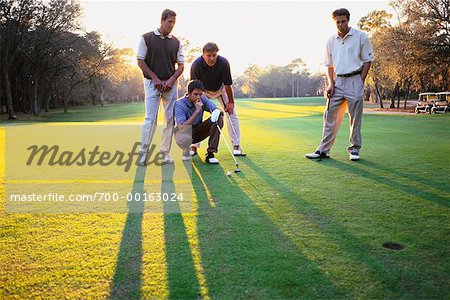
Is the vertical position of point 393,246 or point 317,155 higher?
point 317,155

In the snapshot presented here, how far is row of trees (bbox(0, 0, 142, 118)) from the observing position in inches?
1344

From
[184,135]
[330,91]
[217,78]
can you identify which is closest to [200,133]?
[184,135]

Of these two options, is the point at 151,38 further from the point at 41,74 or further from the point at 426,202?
the point at 41,74

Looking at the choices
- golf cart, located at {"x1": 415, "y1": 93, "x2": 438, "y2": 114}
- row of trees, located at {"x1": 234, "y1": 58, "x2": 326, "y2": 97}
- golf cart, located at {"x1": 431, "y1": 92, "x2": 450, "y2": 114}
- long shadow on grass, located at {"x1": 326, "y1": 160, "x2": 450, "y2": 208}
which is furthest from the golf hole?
row of trees, located at {"x1": 234, "y1": 58, "x2": 326, "y2": 97}

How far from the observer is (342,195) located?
4117mm

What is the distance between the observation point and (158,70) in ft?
21.0

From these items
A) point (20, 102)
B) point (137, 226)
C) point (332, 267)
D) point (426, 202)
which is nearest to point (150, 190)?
point (137, 226)

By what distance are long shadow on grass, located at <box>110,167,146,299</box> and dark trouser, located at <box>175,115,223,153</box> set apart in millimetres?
2706

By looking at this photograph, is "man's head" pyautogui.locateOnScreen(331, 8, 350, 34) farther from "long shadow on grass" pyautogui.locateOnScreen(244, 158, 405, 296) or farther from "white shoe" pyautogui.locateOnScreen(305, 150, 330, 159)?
"long shadow on grass" pyautogui.locateOnScreen(244, 158, 405, 296)

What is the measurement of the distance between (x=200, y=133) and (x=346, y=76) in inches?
104

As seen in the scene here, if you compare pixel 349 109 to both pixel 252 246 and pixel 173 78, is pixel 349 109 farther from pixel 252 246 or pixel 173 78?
pixel 252 246

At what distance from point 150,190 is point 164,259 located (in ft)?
6.66

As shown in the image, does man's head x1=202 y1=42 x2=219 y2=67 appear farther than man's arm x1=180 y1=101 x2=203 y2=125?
Yes

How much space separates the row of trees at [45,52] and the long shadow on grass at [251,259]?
32842 millimetres
